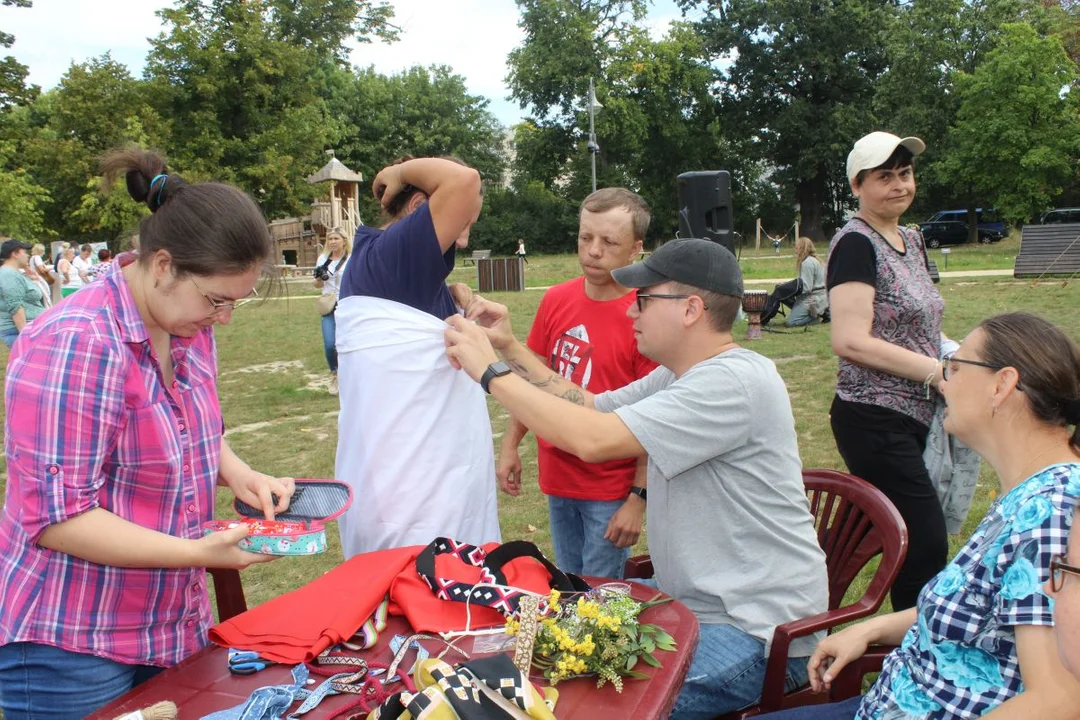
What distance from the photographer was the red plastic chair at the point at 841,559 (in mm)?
2135

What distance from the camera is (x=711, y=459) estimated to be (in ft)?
7.20

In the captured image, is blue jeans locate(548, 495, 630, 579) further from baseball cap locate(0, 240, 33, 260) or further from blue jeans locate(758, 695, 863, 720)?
baseball cap locate(0, 240, 33, 260)

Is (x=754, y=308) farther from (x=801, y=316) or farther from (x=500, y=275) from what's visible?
(x=500, y=275)

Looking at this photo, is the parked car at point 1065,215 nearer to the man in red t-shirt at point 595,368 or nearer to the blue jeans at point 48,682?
the man in red t-shirt at point 595,368

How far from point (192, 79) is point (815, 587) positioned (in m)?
35.8

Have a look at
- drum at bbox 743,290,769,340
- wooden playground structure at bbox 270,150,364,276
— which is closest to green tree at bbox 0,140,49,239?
wooden playground structure at bbox 270,150,364,276

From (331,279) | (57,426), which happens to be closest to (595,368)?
(57,426)

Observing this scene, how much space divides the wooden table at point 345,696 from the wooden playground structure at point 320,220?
2522 cm

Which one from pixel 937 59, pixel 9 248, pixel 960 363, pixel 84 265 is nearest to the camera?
pixel 960 363

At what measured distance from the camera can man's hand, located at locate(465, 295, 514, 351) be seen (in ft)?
8.73

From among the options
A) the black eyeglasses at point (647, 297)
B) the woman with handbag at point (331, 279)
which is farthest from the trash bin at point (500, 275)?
the black eyeglasses at point (647, 297)

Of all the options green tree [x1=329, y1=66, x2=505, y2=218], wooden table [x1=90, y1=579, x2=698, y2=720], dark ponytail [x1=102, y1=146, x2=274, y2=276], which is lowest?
wooden table [x1=90, y1=579, x2=698, y2=720]

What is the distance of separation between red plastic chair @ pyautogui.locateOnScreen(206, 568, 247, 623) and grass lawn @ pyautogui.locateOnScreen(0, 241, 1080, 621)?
58cm

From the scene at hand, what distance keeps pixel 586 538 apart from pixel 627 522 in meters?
0.34
